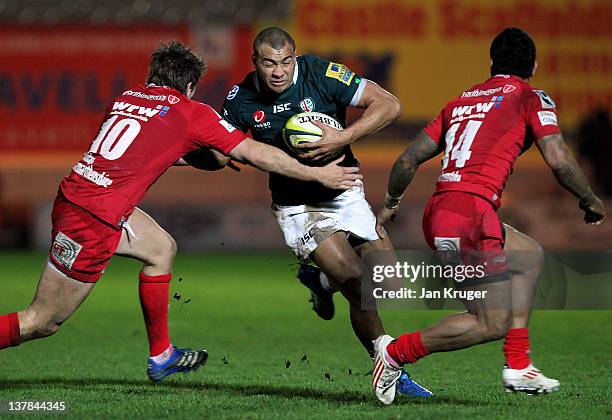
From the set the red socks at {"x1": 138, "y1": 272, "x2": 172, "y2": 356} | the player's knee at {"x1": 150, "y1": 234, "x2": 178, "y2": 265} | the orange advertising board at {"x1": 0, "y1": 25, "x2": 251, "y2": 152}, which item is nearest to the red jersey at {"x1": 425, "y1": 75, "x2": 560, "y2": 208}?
the player's knee at {"x1": 150, "y1": 234, "x2": 178, "y2": 265}

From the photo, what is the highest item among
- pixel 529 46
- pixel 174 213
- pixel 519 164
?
pixel 529 46

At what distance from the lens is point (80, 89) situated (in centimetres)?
2084

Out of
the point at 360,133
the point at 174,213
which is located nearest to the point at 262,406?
the point at 360,133

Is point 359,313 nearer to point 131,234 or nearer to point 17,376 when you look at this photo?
Answer: point 131,234

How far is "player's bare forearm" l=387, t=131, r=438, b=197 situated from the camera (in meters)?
6.72

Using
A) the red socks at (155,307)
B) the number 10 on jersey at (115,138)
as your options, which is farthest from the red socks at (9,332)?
the number 10 on jersey at (115,138)

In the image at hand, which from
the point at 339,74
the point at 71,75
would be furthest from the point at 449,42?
the point at 339,74

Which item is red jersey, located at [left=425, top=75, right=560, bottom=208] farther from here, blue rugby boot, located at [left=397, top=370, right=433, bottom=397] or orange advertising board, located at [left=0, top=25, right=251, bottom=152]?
orange advertising board, located at [left=0, top=25, right=251, bottom=152]

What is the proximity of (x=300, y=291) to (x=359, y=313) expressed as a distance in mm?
6450

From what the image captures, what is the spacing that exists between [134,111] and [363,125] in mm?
Result: 1389

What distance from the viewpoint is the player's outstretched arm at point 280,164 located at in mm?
6750

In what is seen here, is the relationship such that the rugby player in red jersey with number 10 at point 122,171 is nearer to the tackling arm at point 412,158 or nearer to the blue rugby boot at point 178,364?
the tackling arm at point 412,158

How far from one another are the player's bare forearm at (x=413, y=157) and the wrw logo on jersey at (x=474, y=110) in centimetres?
21

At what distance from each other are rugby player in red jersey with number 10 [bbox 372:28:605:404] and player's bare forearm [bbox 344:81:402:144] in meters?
0.46
